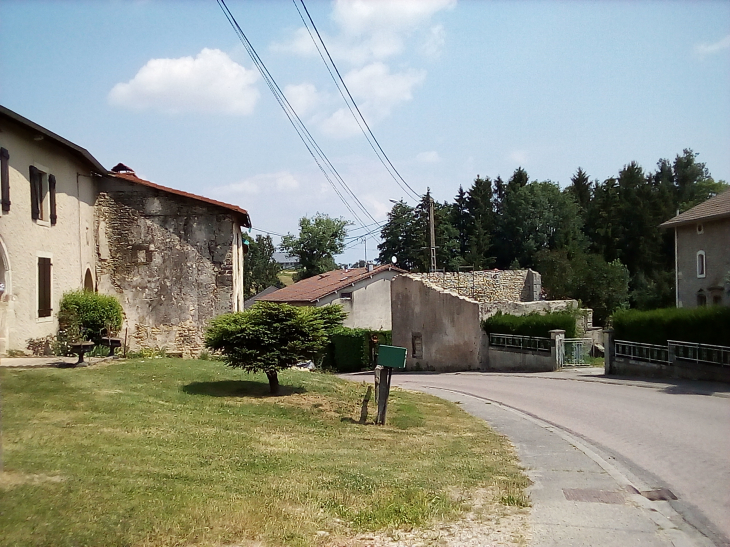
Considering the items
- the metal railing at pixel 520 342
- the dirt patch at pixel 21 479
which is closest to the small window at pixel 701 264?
the metal railing at pixel 520 342

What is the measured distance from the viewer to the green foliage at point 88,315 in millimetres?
18422

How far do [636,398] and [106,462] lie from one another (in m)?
14.0

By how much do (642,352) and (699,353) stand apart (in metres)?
2.84

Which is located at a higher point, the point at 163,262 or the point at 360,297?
the point at 163,262

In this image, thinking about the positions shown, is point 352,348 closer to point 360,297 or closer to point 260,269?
point 360,297

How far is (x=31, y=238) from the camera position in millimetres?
16812

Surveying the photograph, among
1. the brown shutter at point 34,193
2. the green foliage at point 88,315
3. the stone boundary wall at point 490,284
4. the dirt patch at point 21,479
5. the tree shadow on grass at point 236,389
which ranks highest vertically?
the brown shutter at point 34,193

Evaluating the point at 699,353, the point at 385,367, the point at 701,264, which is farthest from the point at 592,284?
the point at 385,367

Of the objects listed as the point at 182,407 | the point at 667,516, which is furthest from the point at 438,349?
the point at 667,516

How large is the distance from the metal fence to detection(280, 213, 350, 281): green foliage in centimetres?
5074

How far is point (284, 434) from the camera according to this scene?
10.5 meters

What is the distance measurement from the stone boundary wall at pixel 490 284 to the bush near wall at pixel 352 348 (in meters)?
4.22

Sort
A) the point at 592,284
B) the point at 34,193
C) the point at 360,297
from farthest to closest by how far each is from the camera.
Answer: the point at 592,284, the point at 360,297, the point at 34,193

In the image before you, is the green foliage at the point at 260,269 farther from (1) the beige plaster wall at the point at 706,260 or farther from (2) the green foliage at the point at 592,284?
(1) the beige plaster wall at the point at 706,260
